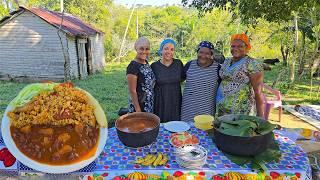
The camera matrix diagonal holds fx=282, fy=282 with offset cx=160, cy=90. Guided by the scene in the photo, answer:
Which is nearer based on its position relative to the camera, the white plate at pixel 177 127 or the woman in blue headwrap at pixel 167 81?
the white plate at pixel 177 127

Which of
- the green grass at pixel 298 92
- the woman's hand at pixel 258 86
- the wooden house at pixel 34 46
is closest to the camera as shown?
the woman's hand at pixel 258 86

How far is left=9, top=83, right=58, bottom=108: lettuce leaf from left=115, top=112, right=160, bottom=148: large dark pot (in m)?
0.59

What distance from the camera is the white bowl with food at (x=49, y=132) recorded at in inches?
68.9

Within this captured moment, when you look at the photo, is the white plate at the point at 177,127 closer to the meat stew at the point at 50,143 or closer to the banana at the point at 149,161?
the banana at the point at 149,161

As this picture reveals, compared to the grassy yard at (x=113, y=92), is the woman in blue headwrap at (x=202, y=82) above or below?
above

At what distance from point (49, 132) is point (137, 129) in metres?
0.67

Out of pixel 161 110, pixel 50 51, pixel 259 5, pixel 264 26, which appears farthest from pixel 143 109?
pixel 264 26

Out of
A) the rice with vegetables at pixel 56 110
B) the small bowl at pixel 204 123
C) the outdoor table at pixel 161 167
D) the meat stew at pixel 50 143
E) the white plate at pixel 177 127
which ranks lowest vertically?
the outdoor table at pixel 161 167

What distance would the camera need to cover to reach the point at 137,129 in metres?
2.18

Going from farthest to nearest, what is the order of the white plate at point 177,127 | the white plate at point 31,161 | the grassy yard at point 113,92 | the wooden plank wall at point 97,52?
the wooden plank wall at point 97,52, the grassy yard at point 113,92, the white plate at point 177,127, the white plate at point 31,161

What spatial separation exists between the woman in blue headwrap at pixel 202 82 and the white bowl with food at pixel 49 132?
156cm

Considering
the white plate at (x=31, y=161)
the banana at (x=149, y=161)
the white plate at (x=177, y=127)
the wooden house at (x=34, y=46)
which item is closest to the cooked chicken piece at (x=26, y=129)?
the white plate at (x=31, y=161)

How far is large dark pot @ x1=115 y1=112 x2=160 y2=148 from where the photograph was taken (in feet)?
6.89

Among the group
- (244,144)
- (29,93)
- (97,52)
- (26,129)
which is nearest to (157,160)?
(244,144)
